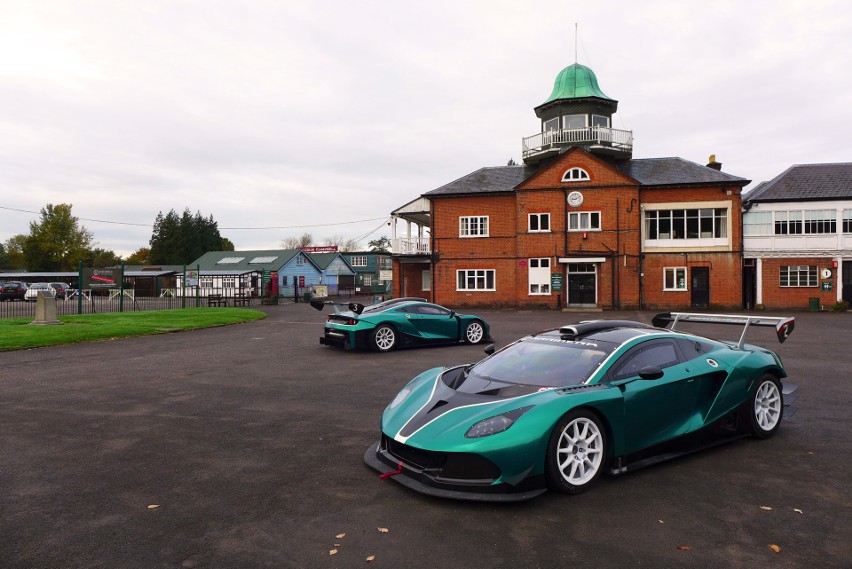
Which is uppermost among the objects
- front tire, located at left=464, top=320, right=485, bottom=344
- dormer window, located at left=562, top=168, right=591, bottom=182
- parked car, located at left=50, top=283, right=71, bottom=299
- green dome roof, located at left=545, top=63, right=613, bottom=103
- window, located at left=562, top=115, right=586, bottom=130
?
green dome roof, located at left=545, top=63, right=613, bottom=103

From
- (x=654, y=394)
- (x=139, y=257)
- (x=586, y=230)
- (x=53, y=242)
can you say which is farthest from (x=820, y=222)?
(x=139, y=257)

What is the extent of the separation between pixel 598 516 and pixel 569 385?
1.15m

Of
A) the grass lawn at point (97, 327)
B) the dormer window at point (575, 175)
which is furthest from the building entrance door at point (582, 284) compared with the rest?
the grass lawn at point (97, 327)

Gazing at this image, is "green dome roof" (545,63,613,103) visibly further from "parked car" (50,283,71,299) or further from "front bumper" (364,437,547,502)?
"parked car" (50,283,71,299)

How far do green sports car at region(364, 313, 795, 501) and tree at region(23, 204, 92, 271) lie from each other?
277 feet

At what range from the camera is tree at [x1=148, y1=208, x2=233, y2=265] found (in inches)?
3536

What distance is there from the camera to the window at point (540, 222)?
34125mm

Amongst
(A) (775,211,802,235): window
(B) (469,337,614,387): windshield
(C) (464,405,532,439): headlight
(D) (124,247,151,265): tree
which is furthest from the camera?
(D) (124,247,151,265): tree

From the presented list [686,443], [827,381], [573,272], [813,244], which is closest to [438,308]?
[827,381]

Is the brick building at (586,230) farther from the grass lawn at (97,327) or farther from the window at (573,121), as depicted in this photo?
the grass lawn at (97,327)

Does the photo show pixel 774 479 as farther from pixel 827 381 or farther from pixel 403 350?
pixel 403 350

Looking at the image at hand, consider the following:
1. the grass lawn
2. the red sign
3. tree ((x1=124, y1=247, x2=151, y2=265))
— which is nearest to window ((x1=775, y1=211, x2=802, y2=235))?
the grass lawn

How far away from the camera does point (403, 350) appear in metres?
13.4

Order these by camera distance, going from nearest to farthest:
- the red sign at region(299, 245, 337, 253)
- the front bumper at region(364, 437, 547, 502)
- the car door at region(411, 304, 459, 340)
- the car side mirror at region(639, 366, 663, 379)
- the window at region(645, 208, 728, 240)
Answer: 1. the front bumper at region(364, 437, 547, 502)
2. the car side mirror at region(639, 366, 663, 379)
3. the car door at region(411, 304, 459, 340)
4. the window at region(645, 208, 728, 240)
5. the red sign at region(299, 245, 337, 253)
